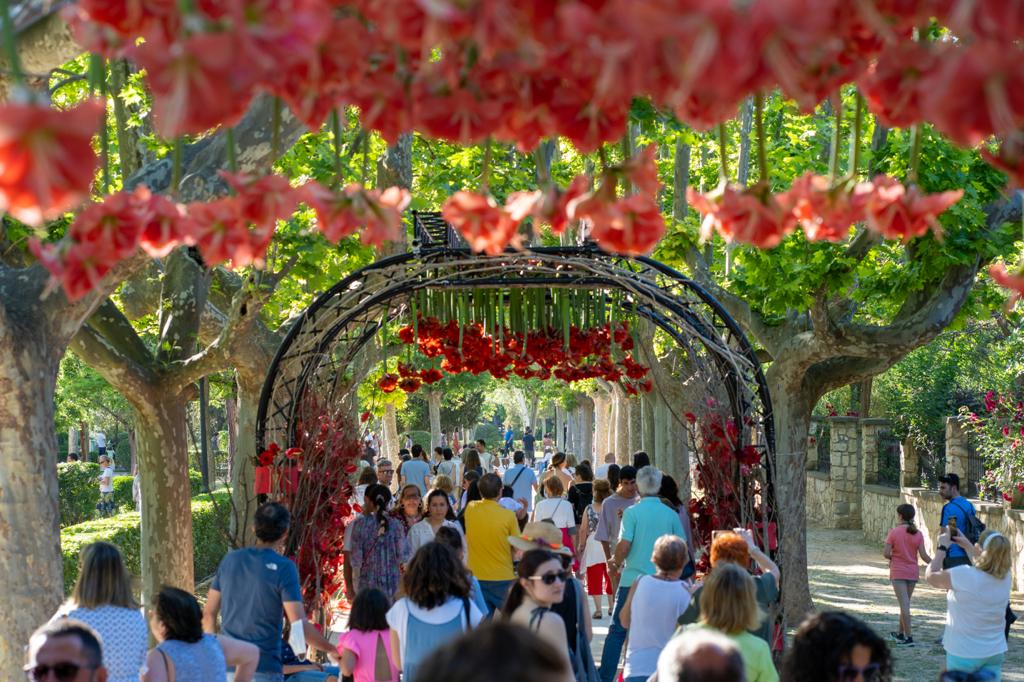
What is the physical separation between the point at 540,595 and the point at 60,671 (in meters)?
2.37

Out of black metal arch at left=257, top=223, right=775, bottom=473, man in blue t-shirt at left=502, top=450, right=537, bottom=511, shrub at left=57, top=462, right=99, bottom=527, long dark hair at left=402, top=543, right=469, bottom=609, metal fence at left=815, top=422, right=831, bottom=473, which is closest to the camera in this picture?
Answer: long dark hair at left=402, top=543, right=469, bottom=609

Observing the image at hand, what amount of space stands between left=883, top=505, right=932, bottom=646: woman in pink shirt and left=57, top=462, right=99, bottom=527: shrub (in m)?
19.5

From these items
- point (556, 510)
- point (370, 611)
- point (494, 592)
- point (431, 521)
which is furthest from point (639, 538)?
point (556, 510)

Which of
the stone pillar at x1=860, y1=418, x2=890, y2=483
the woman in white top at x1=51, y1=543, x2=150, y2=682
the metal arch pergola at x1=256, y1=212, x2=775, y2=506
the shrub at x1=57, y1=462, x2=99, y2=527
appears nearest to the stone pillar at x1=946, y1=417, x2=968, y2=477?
the stone pillar at x1=860, y1=418, x2=890, y2=483

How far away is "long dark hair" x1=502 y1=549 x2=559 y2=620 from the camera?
6.12 metres

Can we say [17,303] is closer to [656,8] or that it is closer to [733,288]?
[656,8]

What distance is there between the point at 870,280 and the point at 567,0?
11.0m

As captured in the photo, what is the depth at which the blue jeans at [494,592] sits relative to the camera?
9.94m

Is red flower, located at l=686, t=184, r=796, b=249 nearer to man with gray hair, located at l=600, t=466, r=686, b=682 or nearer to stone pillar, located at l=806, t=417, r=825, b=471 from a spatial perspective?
man with gray hair, located at l=600, t=466, r=686, b=682

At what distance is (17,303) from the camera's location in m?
7.10

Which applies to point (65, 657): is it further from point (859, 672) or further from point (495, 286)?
point (495, 286)

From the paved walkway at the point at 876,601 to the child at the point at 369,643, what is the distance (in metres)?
5.77

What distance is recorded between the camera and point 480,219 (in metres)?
2.83

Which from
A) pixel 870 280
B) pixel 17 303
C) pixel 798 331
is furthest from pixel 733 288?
pixel 17 303
